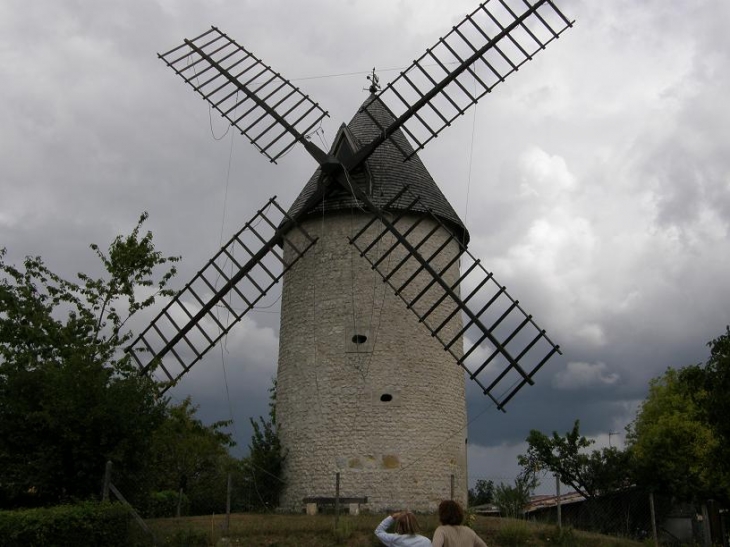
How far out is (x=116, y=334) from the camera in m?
14.7

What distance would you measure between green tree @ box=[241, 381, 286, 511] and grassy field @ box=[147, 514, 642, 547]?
8.54 feet

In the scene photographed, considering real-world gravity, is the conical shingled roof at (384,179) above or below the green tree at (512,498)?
above

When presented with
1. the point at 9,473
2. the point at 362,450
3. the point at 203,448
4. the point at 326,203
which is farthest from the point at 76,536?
the point at 203,448

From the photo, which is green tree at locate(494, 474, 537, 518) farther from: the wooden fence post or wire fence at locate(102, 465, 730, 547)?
the wooden fence post

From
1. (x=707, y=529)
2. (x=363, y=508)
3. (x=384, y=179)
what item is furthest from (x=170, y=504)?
(x=707, y=529)

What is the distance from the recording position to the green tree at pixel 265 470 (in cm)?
1443

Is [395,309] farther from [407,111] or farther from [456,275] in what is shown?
[407,111]

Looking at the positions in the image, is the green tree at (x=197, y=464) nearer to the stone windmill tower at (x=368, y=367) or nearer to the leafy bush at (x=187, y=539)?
the stone windmill tower at (x=368, y=367)

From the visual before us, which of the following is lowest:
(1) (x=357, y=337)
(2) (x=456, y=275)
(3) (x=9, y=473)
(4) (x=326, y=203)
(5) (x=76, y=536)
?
(5) (x=76, y=536)

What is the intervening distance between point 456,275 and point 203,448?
10824 millimetres

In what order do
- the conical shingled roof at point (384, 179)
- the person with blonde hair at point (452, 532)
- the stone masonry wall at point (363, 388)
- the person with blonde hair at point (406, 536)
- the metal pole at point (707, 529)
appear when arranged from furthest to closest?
the conical shingled roof at point (384, 179) → the stone masonry wall at point (363, 388) → the metal pole at point (707, 529) → the person with blonde hair at point (406, 536) → the person with blonde hair at point (452, 532)

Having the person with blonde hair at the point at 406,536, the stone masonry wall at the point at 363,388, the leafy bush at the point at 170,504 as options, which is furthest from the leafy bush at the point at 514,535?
the leafy bush at the point at 170,504

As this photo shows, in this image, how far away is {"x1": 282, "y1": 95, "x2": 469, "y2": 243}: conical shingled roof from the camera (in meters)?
15.1

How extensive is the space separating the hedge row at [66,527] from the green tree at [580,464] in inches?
550
